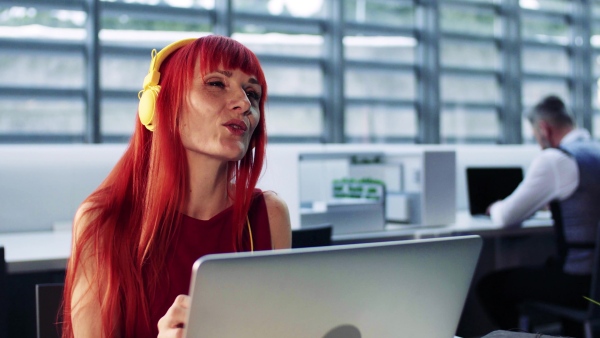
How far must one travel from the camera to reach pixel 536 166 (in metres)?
3.61

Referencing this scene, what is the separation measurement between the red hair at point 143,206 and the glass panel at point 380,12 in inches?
158

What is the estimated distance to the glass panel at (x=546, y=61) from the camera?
244 inches

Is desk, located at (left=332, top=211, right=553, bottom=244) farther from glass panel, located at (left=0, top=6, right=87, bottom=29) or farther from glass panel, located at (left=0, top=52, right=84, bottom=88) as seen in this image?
glass panel, located at (left=0, top=6, right=87, bottom=29)

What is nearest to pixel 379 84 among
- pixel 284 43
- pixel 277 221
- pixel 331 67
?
pixel 331 67

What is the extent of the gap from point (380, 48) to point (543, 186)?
2286 mm

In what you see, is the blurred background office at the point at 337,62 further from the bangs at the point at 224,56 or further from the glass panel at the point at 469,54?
the bangs at the point at 224,56

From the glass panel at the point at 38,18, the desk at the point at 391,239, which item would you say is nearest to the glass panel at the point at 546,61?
the desk at the point at 391,239

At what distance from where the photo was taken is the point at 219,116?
4.35 feet

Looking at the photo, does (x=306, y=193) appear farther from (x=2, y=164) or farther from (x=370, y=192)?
(x=2, y=164)

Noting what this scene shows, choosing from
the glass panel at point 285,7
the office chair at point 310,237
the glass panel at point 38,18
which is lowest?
the office chair at point 310,237

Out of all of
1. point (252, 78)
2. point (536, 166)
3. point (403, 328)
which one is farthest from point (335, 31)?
point (403, 328)

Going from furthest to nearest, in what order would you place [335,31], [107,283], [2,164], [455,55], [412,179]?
[455,55], [335,31], [412,179], [2,164], [107,283]

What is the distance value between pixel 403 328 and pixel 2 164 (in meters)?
3.16

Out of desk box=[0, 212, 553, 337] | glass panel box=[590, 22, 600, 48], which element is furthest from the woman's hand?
glass panel box=[590, 22, 600, 48]
